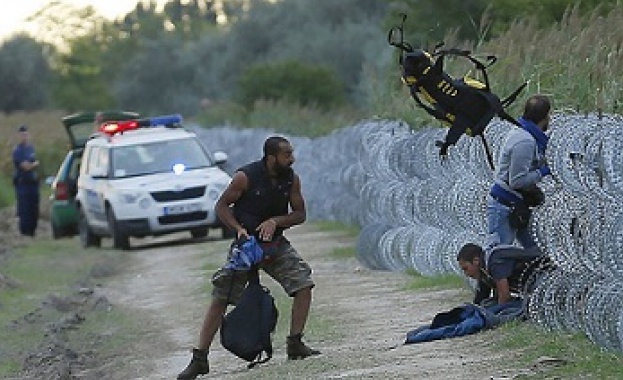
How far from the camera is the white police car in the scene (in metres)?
27.4

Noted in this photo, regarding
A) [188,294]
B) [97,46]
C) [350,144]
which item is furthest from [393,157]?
[97,46]

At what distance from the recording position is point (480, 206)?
51.1 ft

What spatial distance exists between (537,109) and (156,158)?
51.8 feet

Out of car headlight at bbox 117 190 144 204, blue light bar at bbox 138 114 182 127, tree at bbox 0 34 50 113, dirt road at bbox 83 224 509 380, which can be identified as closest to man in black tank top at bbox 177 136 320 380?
dirt road at bbox 83 224 509 380

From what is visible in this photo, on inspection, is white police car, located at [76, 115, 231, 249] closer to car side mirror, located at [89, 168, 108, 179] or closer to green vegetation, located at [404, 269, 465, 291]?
car side mirror, located at [89, 168, 108, 179]

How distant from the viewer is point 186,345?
15695 mm

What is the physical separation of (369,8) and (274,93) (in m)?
13.5

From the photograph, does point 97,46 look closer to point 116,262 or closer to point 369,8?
point 369,8

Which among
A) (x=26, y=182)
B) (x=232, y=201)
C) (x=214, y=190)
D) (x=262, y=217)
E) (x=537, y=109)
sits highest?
(x=537, y=109)

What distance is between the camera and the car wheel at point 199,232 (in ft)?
92.4

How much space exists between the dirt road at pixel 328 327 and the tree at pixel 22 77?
61645 millimetres

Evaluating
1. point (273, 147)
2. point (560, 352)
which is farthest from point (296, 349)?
point (560, 352)

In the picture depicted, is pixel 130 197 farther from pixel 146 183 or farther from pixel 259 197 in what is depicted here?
pixel 259 197

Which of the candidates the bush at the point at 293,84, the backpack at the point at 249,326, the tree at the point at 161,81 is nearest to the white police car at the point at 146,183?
the backpack at the point at 249,326
